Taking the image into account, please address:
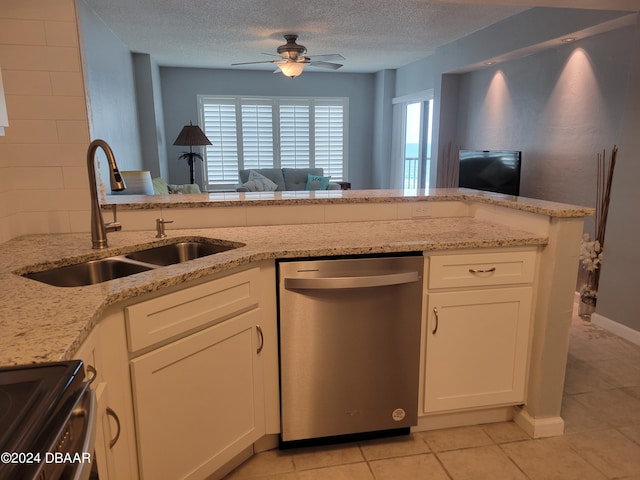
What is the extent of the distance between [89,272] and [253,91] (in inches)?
256

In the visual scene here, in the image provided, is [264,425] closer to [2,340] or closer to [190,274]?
[190,274]

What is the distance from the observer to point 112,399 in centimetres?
132

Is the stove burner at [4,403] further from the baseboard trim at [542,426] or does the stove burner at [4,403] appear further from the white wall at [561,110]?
the white wall at [561,110]

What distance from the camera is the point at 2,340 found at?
96cm

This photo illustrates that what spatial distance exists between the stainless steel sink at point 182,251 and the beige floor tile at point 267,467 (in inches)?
35.5

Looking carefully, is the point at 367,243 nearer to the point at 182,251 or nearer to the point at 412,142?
the point at 182,251

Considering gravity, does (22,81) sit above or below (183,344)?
above

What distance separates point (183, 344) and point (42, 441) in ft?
2.73

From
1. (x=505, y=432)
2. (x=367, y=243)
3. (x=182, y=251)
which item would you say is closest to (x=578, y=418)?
(x=505, y=432)

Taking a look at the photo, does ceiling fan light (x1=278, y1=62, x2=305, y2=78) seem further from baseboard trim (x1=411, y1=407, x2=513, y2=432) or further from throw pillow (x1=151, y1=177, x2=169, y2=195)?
baseboard trim (x1=411, y1=407, x2=513, y2=432)

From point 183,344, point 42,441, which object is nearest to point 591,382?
point 183,344

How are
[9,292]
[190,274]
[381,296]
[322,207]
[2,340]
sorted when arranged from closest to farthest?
1. [2,340]
2. [9,292]
3. [190,274]
4. [381,296]
5. [322,207]

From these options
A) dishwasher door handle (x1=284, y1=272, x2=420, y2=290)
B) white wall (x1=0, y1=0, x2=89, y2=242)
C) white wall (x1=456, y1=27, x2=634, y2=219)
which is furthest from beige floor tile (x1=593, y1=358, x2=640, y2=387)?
white wall (x1=0, y1=0, x2=89, y2=242)

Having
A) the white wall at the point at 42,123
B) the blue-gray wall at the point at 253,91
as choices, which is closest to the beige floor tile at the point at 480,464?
the white wall at the point at 42,123
